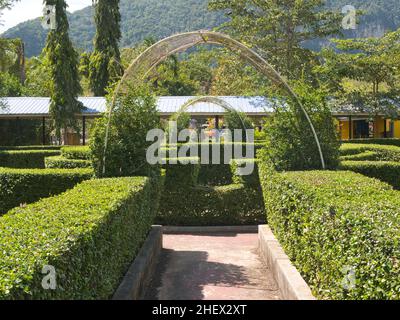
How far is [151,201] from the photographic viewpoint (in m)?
7.87

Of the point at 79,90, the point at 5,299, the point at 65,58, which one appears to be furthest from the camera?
the point at 79,90

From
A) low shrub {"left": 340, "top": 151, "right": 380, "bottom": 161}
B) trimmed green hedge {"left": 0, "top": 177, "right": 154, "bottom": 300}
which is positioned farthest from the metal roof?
trimmed green hedge {"left": 0, "top": 177, "right": 154, "bottom": 300}

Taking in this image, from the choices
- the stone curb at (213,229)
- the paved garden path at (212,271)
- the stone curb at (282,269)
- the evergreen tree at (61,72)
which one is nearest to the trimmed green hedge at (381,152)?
the stone curb at (213,229)

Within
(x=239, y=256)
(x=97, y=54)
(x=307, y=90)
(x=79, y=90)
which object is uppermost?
(x=97, y=54)

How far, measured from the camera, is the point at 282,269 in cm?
597

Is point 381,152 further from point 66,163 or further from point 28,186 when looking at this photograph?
point 28,186

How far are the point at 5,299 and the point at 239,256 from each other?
6.37m

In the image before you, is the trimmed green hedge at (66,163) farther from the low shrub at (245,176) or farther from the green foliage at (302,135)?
the green foliage at (302,135)

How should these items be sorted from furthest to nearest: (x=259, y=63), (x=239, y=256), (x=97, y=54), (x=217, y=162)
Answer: (x=97, y=54), (x=217, y=162), (x=259, y=63), (x=239, y=256)

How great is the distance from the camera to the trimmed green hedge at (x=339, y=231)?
3.12 meters

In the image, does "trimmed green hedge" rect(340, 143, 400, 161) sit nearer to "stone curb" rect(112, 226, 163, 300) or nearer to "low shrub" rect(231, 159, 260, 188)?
"low shrub" rect(231, 159, 260, 188)

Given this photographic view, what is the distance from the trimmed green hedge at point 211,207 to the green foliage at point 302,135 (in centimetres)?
259

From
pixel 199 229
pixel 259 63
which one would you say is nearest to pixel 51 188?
pixel 199 229

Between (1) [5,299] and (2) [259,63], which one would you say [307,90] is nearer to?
(2) [259,63]
